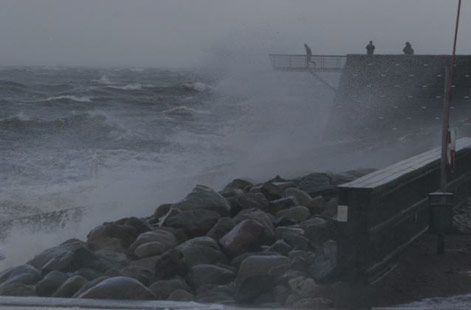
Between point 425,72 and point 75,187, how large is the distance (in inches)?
680

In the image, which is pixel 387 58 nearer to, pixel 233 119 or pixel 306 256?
pixel 233 119

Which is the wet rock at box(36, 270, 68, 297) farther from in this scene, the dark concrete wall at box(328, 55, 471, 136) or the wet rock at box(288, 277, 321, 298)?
the dark concrete wall at box(328, 55, 471, 136)

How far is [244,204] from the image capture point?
37.2ft

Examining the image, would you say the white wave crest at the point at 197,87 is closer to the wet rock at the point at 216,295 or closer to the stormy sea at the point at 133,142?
the stormy sea at the point at 133,142

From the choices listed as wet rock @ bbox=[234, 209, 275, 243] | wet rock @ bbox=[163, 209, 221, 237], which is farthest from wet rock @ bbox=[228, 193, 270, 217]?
wet rock @ bbox=[163, 209, 221, 237]

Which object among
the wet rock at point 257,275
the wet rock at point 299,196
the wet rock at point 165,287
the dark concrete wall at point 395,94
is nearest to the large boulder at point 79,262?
the wet rock at point 165,287

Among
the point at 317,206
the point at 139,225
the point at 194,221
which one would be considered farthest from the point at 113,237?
the point at 317,206

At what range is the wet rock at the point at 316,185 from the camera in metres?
13.2

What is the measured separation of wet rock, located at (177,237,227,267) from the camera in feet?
27.2

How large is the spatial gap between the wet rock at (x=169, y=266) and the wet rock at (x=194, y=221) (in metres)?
2.09

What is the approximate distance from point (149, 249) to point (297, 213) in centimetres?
254

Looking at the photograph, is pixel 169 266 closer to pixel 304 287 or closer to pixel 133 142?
pixel 304 287

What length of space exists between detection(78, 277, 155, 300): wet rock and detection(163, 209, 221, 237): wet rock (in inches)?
134

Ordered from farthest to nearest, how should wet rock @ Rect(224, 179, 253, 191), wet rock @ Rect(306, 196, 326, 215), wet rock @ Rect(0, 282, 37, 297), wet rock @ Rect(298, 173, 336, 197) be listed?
1. wet rock @ Rect(224, 179, 253, 191)
2. wet rock @ Rect(298, 173, 336, 197)
3. wet rock @ Rect(306, 196, 326, 215)
4. wet rock @ Rect(0, 282, 37, 297)
